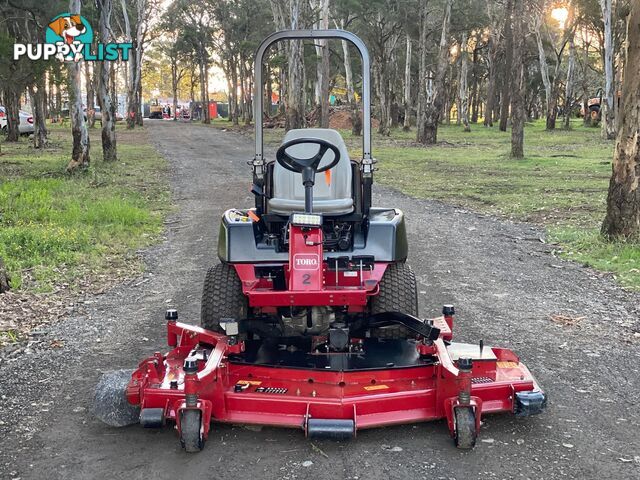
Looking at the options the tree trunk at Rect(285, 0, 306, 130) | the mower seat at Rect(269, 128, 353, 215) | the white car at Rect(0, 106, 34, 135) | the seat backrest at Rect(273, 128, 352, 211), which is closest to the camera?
the mower seat at Rect(269, 128, 353, 215)

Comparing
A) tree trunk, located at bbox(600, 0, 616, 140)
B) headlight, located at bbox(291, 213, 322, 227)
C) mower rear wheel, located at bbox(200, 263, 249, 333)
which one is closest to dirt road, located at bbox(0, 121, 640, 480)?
mower rear wheel, located at bbox(200, 263, 249, 333)

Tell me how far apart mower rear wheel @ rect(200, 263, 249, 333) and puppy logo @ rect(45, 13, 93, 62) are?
13.3 meters

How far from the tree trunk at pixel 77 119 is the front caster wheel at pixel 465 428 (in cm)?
1461

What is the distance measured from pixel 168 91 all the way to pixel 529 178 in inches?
3881

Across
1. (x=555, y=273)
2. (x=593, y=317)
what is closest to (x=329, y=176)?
(x=593, y=317)

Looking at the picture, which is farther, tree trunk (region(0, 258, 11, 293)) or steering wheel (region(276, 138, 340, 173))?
tree trunk (region(0, 258, 11, 293))

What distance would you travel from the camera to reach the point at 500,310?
6.50 metres

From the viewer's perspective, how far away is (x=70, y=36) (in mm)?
17469

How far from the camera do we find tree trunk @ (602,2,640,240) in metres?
8.56

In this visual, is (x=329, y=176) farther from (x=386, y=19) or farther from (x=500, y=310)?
(x=386, y=19)

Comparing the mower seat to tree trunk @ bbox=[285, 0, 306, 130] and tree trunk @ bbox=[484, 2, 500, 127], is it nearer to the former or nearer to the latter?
tree trunk @ bbox=[285, 0, 306, 130]

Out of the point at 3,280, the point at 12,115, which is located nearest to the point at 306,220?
the point at 3,280

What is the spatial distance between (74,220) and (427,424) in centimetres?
774

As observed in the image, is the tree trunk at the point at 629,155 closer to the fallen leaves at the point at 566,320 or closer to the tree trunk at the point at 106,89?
the fallen leaves at the point at 566,320
